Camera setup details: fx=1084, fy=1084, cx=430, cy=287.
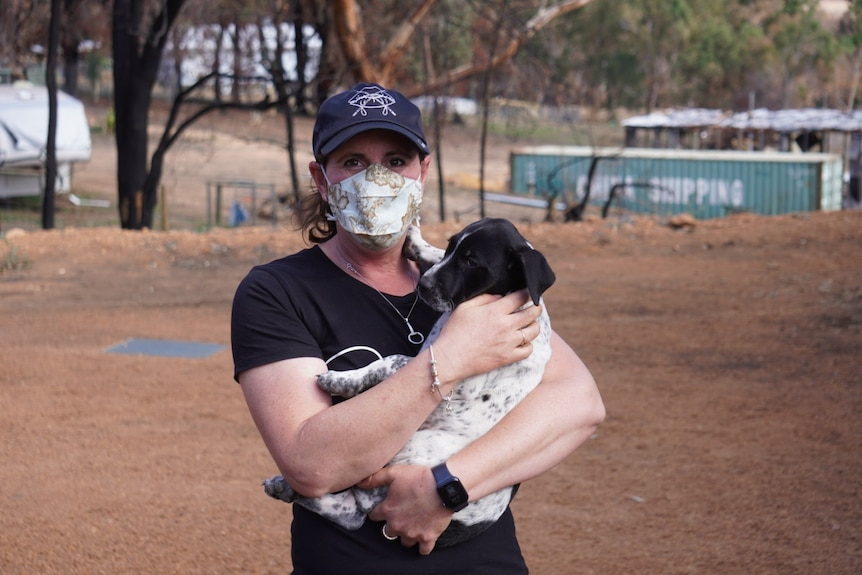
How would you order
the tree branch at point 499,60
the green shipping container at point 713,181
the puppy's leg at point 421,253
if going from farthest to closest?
the green shipping container at point 713,181 → the tree branch at point 499,60 → the puppy's leg at point 421,253

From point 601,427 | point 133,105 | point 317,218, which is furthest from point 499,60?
point 317,218

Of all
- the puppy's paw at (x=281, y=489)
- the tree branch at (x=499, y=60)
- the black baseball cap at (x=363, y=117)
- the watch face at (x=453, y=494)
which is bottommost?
the puppy's paw at (x=281, y=489)

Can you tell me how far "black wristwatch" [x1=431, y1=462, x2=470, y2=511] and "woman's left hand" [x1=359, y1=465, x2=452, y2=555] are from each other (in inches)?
0.5

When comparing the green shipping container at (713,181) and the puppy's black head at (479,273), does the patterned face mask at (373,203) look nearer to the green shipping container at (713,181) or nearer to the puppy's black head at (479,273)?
the puppy's black head at (479,273)

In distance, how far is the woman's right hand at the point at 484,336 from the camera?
234cm

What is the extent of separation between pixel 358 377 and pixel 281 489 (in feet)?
1.26

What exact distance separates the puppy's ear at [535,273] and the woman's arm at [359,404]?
0.06 m

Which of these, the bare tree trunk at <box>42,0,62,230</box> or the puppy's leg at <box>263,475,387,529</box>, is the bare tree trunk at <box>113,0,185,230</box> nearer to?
the bare tree trunk at <box>42,0,62,230</box>

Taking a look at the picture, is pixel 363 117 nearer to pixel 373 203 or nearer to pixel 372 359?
pixel 373 203

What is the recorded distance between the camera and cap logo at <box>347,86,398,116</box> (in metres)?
2.51

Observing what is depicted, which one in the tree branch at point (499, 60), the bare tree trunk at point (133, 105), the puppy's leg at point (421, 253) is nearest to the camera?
the puppy's leg at point (421, 253)

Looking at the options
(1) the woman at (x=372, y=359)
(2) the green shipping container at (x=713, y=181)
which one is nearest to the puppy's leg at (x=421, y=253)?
(1) the woman at (x=372, y=359)

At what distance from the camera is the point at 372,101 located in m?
2.53

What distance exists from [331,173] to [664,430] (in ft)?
18.1
